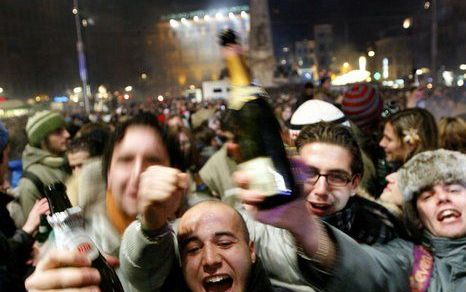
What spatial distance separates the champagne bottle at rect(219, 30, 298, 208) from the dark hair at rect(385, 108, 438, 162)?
2.84m

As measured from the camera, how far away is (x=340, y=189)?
6.94 feet

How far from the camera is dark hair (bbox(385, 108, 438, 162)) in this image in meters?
3.74

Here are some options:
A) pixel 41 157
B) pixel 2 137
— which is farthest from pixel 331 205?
pixel 41 157

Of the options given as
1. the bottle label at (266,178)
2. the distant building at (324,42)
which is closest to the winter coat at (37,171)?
the bottle label at (266,178)

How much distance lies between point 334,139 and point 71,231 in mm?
1275

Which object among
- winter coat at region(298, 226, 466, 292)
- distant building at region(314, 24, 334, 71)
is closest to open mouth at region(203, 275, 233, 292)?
winter coat at region(298, 226, 466, 292)

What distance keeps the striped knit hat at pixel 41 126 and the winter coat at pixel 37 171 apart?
3.6 inches

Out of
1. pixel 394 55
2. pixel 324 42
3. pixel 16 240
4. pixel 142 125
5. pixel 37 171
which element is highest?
pixel 324 42

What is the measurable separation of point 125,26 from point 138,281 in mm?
27840

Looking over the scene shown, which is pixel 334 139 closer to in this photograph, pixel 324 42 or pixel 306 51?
pixel 324 42

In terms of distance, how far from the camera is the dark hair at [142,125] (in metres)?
2.07

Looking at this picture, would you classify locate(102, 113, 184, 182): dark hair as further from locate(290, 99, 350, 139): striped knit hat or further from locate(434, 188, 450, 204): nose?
A: locate(434, 188, 450, 204): nose

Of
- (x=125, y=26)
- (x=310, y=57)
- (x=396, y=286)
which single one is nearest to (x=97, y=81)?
(x=125, y=26)

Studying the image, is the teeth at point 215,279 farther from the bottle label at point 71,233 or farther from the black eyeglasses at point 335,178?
the black eyeglasses at point 335,178
